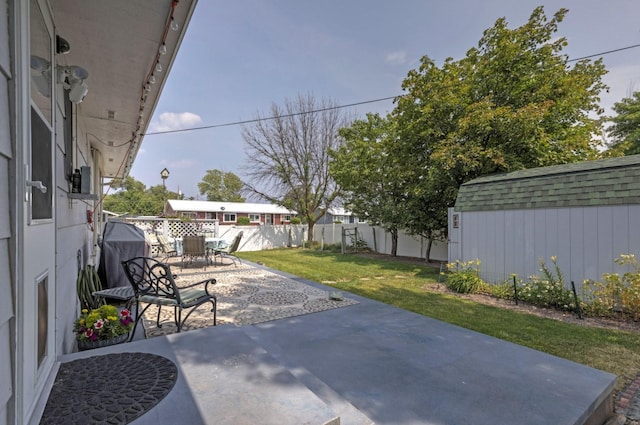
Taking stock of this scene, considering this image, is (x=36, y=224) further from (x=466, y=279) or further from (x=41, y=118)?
(x=466, y=279)

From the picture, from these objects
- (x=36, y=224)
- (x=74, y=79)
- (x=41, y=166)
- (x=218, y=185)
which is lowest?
(x=36, y=224)

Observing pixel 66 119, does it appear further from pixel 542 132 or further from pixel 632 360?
pixel 542 132

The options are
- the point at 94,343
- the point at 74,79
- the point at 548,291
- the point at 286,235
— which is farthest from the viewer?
the point at 286,235

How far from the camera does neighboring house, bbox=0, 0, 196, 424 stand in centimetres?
111

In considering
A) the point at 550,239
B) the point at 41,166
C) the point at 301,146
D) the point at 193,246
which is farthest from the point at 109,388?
the point at 301,146

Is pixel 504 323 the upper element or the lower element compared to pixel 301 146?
lower

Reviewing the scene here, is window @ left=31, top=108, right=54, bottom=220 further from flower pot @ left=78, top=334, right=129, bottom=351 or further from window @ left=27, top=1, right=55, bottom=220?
flower pot @ left=78, top=334, right=129, bottom=351

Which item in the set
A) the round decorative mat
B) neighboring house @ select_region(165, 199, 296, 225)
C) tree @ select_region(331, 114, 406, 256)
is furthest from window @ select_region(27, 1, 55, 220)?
neighboring house @ select_region(165, 199, 296, 225)

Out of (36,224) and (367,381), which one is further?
(367,381)

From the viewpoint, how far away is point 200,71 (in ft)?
26.9

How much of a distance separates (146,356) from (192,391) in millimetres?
681

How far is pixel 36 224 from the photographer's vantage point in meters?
1.49

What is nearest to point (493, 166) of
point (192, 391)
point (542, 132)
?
point (542, 132)

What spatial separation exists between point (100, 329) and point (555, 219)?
6788 mm
